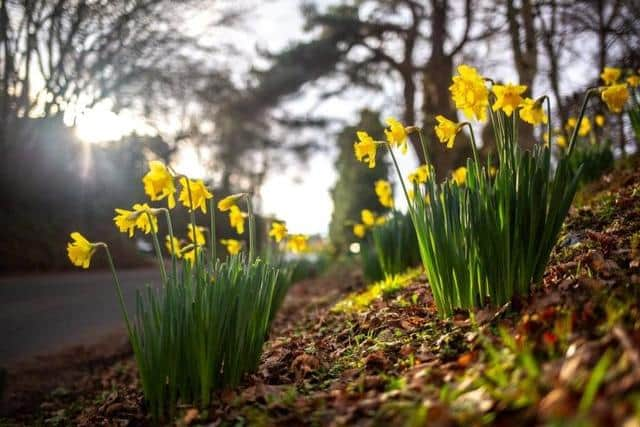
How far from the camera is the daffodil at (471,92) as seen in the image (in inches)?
82.0

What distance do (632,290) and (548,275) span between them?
0.76 meters

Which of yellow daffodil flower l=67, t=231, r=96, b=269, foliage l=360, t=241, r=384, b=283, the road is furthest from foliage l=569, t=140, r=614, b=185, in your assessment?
the road

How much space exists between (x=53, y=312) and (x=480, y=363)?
5.95 m

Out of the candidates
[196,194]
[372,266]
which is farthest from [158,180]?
[372,266]

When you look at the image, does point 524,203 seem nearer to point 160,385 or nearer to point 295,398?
point 295,398

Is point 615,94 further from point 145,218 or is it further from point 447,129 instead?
point 145,218

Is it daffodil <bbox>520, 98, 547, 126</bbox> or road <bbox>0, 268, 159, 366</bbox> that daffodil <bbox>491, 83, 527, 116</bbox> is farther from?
road <bbox>0, 268, 159, 366</bbox>

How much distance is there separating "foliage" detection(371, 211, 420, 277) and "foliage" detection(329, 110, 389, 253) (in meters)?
8.24

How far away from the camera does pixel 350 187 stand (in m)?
13.4

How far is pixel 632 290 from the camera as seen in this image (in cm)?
157

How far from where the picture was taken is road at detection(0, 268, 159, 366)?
15.4 ft

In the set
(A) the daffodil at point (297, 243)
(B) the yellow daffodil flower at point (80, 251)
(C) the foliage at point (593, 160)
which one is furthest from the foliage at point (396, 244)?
(B) the yellow daffodil flower at point (80, 251)

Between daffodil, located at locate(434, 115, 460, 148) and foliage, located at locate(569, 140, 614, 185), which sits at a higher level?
daffodil, located at locate(434, 115, 460, 148)

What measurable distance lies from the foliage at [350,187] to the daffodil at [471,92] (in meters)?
10.2
